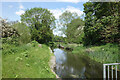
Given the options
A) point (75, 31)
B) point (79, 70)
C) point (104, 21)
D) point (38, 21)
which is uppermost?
point (38, 21)

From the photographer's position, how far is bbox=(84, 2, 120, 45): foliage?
1084 cm

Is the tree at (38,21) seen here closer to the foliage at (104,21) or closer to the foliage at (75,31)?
the foliage at (104,21)

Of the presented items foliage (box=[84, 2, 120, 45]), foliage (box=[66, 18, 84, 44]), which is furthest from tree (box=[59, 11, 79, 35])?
foliage (box=[84, 2, 120, 45])

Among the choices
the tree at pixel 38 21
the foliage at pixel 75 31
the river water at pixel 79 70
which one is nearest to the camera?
the river water at pixel 79 70

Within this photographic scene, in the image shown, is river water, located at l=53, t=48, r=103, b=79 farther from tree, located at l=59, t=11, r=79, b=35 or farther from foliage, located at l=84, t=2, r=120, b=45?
tree, located at l=59, t=11, r=79, b=35

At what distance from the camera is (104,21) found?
11.5 metres

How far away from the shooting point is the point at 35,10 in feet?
42.4

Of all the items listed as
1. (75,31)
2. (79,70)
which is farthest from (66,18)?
(79,70)

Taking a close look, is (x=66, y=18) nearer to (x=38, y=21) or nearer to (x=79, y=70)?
(x=38, y=21)

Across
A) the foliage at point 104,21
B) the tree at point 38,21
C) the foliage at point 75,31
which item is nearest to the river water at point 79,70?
the foliage at point 104,21

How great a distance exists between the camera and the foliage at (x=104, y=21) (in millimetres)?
10836

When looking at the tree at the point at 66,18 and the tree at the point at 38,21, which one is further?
the tree at the point at 66,18

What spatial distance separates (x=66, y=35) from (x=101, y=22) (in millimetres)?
11740

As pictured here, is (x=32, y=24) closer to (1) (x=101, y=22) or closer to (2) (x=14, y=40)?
(2) (x=14, y=40)
